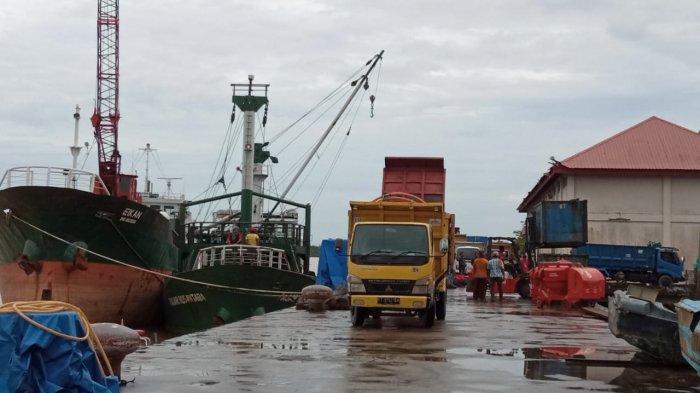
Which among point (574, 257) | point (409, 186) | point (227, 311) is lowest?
point (227, 311)

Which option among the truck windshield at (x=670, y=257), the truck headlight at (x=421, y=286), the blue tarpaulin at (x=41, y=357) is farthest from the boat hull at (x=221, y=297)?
the truck windshield at (x=670, y=257)

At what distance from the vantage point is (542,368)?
11.4 m

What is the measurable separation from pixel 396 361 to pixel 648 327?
3.32m

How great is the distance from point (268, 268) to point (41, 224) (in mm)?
6423

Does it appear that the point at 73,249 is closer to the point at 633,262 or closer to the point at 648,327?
the point at 648,327

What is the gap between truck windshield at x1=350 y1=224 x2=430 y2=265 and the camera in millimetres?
16922

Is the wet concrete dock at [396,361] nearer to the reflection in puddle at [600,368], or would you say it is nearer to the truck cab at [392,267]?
the reflection in puddle at [600,368]

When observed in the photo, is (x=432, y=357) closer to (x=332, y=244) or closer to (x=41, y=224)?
(x=41, y=224)

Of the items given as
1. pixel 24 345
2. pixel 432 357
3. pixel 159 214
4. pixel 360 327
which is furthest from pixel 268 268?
pixel 24 345

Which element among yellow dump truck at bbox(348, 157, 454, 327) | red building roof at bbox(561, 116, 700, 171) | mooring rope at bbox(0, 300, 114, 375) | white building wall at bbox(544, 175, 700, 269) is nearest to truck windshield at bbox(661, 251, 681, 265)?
white building wall at bbox(544, 175, 700, 269)

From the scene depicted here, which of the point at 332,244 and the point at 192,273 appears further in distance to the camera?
the point at 332,244

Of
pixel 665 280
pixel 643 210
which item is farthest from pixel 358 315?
pixel 643 210

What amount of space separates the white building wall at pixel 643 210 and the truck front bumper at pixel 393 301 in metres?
29.4

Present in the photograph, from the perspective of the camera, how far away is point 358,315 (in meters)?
17.7
